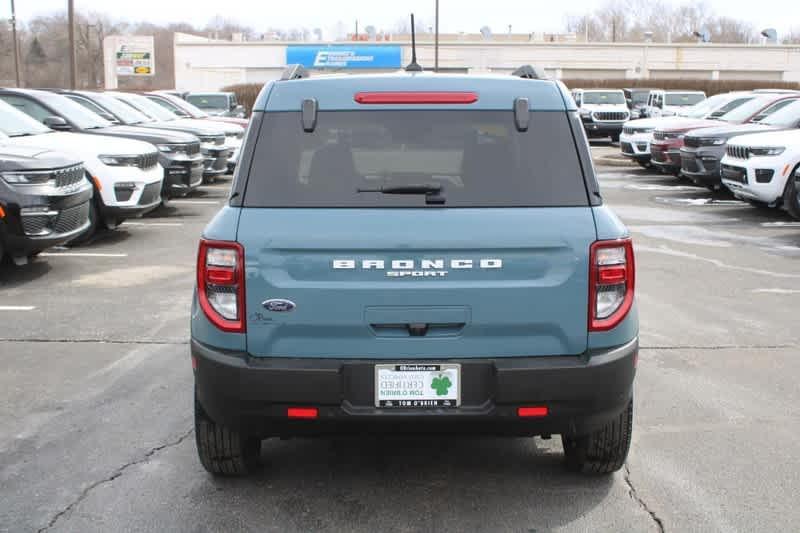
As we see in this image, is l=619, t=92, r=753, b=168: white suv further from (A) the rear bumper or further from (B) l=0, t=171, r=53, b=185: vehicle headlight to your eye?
(A) the rear bumper

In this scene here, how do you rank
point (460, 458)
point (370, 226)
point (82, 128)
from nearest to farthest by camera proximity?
point (370, 226) → point (460, 458) → point (82, 128)

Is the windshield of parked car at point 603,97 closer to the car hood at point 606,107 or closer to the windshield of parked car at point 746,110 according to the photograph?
the car hood at point 606,107

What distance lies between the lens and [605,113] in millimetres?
34625

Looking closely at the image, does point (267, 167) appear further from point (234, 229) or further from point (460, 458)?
point (460, 458)

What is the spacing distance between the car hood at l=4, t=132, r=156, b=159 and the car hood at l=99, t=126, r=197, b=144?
138cm

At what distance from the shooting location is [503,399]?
12.4 ft

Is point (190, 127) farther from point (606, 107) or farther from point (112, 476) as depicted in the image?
point (606, 107)

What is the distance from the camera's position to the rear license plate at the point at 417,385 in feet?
12.3

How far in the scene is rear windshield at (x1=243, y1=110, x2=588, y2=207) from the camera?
12.7ft

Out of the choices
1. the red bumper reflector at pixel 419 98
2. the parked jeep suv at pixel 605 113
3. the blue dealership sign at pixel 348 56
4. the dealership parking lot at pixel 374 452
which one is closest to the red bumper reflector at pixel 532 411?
the dealership parking lot at pixel 374 452

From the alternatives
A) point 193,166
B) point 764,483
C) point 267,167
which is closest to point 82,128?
point 193,166

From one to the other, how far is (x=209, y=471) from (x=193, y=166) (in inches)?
432

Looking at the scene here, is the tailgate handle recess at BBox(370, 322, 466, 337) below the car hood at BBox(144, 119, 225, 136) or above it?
below

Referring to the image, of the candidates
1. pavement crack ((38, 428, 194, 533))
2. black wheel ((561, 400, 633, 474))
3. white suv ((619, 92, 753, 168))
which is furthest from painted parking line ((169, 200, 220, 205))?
black wheel ((561, 400, 633, 474))
